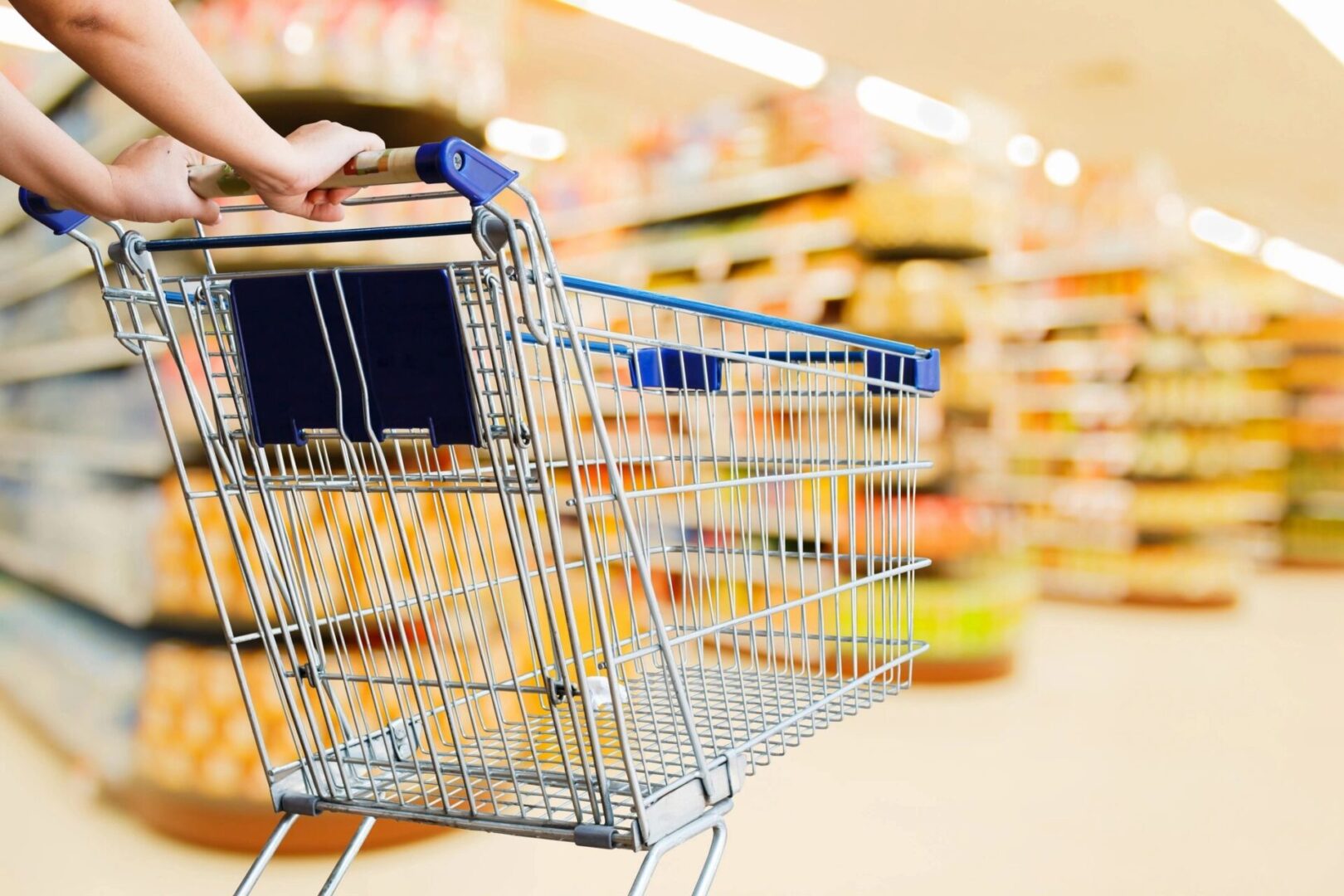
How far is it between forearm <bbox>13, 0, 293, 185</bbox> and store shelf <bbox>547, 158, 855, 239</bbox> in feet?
13.9

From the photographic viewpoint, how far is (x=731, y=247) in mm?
5574

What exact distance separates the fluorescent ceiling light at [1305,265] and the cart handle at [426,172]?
14.8m

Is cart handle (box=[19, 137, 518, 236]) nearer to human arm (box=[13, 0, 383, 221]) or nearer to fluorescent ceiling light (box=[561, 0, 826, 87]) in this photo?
human arm (box=[13, 0, 383, 221])

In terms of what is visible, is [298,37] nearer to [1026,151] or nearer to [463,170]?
[463,170]

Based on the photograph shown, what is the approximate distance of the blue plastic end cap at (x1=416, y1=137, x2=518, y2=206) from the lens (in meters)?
0.94

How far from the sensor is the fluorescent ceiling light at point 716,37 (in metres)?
6.98

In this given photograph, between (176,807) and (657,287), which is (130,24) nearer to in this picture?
(176,807)

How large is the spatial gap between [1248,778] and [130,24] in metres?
3.71

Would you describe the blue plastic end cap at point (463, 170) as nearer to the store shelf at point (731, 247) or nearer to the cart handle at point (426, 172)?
the cart handle at point (426, 172)

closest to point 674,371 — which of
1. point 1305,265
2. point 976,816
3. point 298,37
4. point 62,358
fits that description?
point 298,37

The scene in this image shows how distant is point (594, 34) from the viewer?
7.64 meters

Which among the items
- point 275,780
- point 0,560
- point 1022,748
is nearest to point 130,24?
point 275,780

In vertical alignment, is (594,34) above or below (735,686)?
above

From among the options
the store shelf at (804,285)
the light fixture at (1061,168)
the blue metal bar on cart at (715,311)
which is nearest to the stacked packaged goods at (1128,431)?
the store shelf at (804,285)
